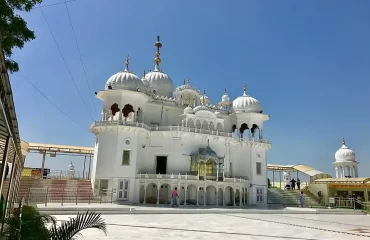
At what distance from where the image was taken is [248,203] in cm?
3284

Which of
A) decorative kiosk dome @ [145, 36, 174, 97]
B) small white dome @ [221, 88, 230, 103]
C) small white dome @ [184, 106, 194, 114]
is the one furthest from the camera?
small white dome @ [221, 88, 230, 103]

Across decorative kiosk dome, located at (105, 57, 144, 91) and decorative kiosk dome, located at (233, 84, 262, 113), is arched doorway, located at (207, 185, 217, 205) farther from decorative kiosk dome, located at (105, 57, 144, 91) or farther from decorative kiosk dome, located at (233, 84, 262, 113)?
decorative kiosk dome, located at (105, 57, 144, 91)

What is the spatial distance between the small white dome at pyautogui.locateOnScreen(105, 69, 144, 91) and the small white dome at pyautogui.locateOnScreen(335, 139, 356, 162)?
1236 inches

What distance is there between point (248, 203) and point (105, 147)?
1619cm

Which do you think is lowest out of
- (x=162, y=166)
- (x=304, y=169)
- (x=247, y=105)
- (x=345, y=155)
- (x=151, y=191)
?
(x=151, y=191)

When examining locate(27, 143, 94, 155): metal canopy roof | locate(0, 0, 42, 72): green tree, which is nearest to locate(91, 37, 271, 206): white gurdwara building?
locate(27, 143, 94, 155): metal canopy roof

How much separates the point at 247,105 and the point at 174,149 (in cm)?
1129

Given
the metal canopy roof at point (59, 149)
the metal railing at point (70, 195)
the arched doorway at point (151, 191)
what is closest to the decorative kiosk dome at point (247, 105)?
the arched doorway at point (151, 191)

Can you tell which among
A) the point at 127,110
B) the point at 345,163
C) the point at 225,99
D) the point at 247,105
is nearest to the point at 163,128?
the point at 127,110

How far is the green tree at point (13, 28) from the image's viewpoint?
10219mm

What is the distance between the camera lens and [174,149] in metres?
30.0

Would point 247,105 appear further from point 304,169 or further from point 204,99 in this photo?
point 304,169

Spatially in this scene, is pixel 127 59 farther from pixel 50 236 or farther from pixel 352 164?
pixel 352 164

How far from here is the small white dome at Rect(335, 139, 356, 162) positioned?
43.6 meters
